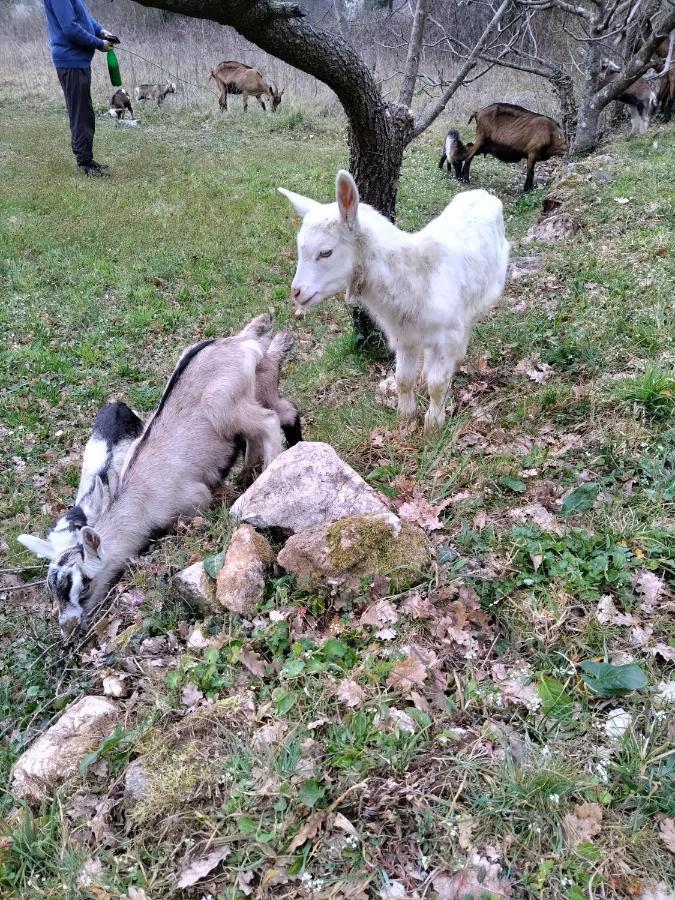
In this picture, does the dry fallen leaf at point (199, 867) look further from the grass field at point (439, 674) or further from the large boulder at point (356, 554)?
the large boulder at point (356, 554)

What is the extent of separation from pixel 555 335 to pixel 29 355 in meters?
5.30

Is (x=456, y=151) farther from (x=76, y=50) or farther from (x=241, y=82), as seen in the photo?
(x=241, y=82)

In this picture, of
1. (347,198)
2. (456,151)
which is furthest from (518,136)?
(347,198)

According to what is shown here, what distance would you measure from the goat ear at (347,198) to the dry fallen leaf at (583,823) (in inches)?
121

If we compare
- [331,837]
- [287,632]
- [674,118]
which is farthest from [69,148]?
[331,837]

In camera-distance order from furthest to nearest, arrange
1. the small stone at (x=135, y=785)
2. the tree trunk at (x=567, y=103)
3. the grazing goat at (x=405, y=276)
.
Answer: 1. the tree trunk at (x=567, y=103)
2. the grazing goat at (x=405, y=276)
3. the small stone at (x=135, y=785)

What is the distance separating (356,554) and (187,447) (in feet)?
5.99

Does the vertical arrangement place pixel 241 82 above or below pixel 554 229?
above

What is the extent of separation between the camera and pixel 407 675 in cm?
234

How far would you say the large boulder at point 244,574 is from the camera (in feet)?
9.14

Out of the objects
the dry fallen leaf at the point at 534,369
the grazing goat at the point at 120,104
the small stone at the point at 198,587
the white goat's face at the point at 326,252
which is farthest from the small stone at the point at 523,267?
the grazing goat at the point at 120,104

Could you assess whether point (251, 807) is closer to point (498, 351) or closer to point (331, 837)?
point (331, 837)

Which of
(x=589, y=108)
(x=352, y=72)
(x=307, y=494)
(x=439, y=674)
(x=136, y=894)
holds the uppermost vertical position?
(x=589, y=108)

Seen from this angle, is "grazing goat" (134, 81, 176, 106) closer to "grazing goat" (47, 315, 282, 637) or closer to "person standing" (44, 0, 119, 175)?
"person standing" (44, 0, 119, 175)
